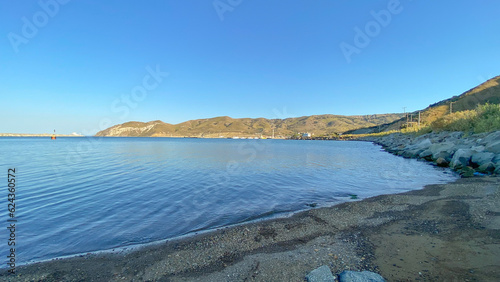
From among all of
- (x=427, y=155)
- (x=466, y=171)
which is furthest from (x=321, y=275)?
(x=427, y=155)

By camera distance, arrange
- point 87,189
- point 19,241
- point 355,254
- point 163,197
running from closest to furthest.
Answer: point 355,254, point 19,241, point 163,197, point 87,189

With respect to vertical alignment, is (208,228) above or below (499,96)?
below

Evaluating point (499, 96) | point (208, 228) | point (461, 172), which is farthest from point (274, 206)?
point (499, 96)

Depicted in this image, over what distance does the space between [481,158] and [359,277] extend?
2217 centimetres

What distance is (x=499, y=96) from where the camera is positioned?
→ 8350 centimetres

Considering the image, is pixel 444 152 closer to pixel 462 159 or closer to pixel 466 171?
pixel 462 159

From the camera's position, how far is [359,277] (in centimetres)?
417

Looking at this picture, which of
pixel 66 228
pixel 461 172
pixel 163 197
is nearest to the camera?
pixel 66 228

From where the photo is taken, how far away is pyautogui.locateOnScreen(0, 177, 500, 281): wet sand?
15.7ft

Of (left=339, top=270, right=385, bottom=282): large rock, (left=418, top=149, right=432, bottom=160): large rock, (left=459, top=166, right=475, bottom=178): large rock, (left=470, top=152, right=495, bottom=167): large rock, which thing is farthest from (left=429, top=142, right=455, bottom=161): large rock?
(left=339, top=270, right=385, bottom=282): large rock

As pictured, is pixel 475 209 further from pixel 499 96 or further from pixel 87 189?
pixel 499 96

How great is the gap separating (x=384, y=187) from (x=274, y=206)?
876 cm

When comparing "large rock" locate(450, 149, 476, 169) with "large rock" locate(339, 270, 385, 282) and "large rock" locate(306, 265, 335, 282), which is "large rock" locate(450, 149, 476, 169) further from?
"large rock" locate(306, 265, 335, 282)

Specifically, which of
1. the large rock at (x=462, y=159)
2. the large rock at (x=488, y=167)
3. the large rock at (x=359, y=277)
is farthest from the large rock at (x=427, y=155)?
the large rock at (x=359, y=277)
